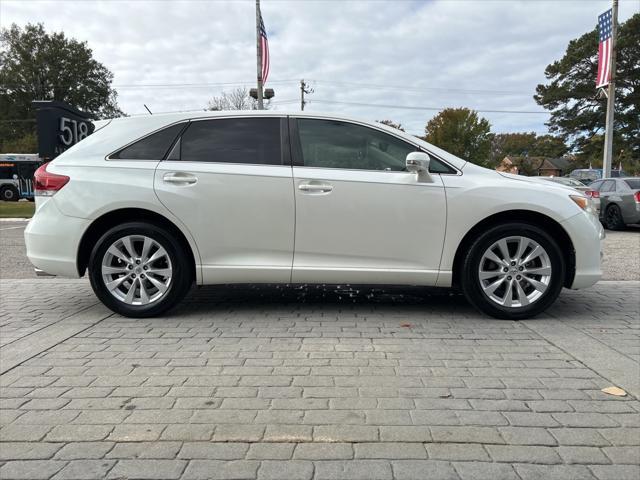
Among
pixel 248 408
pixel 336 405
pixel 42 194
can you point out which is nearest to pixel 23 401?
pixel 248 408

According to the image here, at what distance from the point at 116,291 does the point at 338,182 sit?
224 cm

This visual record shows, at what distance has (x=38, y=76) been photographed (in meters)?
53.6

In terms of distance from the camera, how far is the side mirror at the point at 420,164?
4289 mm

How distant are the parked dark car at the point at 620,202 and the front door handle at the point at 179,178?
12413 mm

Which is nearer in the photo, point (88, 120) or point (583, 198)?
point (583, 198)

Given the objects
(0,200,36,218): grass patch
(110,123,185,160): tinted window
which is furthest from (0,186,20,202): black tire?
(110,123,185,160): tinted window

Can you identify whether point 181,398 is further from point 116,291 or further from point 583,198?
point 583,198

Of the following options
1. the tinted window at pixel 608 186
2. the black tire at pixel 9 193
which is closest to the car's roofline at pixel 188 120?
the tinted window at pixel 608 186

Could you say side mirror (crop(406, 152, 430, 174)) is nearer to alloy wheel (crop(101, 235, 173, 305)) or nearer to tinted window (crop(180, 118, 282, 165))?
tinted window (crop(180, 118, 282, 165))

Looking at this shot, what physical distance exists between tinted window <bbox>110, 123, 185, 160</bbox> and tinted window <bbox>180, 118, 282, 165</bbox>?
0.14m

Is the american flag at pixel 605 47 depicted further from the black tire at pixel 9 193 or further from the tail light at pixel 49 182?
the black tire at pixel 9 193

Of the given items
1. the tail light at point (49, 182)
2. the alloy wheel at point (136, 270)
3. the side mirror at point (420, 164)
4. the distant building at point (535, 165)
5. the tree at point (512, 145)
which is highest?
the tree at point (512, 145)

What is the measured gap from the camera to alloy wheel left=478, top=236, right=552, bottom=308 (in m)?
4.46

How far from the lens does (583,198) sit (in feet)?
15.0
